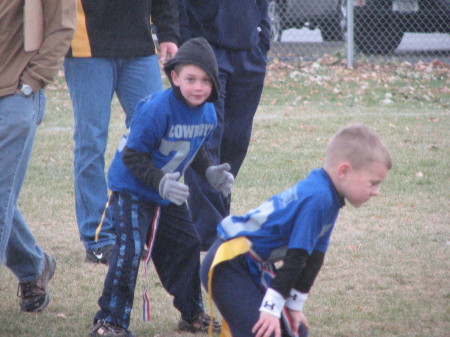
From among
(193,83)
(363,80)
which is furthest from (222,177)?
(363,80)

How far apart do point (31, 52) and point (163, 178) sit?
918mm

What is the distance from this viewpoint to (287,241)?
2963 mm

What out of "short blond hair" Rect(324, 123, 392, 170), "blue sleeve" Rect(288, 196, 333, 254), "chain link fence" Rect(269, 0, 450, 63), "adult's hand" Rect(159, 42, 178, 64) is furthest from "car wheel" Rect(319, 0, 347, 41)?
"blue sleeve" Rect(288, 196, 333, 254)

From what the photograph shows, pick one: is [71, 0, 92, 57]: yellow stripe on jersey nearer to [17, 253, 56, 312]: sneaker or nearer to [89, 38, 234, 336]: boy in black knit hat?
[89, 38, 234, 336]: boy in black knit hat

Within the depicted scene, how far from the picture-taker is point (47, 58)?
11.6 ft

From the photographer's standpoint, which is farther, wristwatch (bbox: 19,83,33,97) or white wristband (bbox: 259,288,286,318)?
wristwatch (bbox: 19,83,33,97)

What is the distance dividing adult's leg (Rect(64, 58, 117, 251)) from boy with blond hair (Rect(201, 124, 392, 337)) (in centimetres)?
167

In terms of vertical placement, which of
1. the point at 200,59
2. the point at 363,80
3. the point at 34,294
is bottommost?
the point at 363,80

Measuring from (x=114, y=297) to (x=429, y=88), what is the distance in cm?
928

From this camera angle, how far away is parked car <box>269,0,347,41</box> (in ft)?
49.6

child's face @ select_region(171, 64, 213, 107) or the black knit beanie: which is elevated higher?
the black knit beanie

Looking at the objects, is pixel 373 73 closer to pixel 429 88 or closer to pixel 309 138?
pixel 429 88

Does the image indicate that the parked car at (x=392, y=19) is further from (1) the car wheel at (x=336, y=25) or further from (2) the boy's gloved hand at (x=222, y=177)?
(2) the boy's gloved hand at (x=222, y=177)

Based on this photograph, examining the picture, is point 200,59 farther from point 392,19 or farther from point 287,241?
point 392,19
